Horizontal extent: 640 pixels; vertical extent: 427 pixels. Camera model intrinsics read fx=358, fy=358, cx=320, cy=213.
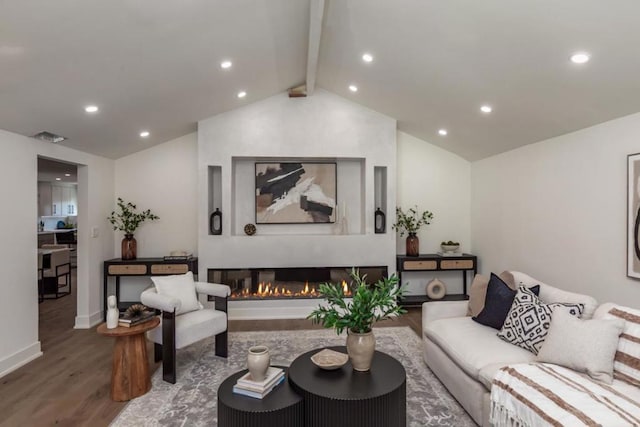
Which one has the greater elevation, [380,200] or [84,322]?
[380,200]

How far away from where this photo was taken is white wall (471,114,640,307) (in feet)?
10.1

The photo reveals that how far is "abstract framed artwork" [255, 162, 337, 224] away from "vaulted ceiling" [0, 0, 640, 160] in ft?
4.13

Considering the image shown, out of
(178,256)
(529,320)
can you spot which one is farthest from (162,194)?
(529,320)

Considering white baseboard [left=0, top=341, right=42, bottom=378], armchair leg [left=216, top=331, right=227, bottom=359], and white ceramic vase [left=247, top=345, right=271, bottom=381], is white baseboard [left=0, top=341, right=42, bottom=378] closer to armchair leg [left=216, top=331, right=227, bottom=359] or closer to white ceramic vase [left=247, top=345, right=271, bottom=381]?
armchair leg [left=216, top=331, right=227, bottom=359]

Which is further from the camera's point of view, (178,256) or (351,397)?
(178,256)

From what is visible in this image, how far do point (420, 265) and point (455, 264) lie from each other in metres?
0.55

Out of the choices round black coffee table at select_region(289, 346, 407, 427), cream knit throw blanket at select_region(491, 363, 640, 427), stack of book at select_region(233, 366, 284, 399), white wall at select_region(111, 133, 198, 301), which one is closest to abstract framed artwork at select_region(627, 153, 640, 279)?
cream knit throw blanket at select_region(491, 363, 640, 427)

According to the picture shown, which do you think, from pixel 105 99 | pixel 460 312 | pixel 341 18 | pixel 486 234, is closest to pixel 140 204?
pixel 105 99

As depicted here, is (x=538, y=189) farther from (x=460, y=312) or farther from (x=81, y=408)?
(x=81, y=408)

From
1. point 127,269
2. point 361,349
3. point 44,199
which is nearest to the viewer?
point 361,349

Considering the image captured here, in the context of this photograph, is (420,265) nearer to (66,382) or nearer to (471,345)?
(471,345)

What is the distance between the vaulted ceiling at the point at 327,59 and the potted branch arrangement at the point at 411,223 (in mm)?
1499

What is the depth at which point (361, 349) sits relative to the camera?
7.61ft

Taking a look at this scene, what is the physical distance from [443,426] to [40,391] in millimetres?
3176
